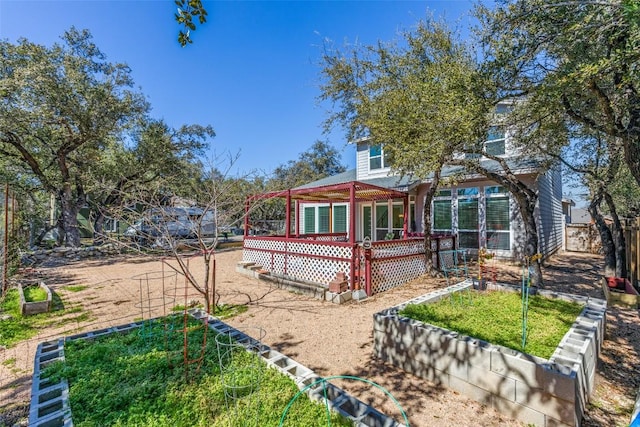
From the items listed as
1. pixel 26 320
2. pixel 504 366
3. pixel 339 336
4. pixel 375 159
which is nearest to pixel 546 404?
pixel 504 366

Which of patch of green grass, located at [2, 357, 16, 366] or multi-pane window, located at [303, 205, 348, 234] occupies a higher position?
multi-pane window, located at [303, 205, 348, 234]

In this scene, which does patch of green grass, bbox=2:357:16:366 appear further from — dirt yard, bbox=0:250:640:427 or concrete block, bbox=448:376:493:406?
concrete block, bbox=448:376:493:406

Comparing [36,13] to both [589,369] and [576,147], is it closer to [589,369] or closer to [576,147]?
[589,369]

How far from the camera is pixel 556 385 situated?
2420 mm

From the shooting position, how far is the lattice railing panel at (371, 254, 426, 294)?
7.08 meters

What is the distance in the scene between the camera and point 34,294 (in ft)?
21.4

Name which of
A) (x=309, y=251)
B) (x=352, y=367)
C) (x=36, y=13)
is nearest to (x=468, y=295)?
(x=352, y=367)

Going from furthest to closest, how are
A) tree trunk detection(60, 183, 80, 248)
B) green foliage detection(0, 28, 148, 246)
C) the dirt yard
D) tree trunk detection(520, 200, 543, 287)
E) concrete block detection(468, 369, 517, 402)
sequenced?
tree trunk detection(60, 183, 80, 248) → green foliage detection(0, 28, 148, 246) → tree trunk detection(520, 200, 543, 287) → the dirt yard → concrete block detection(468, 369, 517, 402)

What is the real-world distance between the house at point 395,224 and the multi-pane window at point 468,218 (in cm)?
3

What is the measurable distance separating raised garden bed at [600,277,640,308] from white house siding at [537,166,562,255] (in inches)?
156

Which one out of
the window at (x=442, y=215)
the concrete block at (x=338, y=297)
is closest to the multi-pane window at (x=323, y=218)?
the window at (x=442, y=215)

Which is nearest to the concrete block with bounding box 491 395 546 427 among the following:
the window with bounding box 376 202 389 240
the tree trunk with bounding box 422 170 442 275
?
the tree trunk with bounding box 422 170 442 275

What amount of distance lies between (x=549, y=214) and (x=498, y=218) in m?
3.81

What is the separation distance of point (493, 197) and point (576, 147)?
2651 mm
